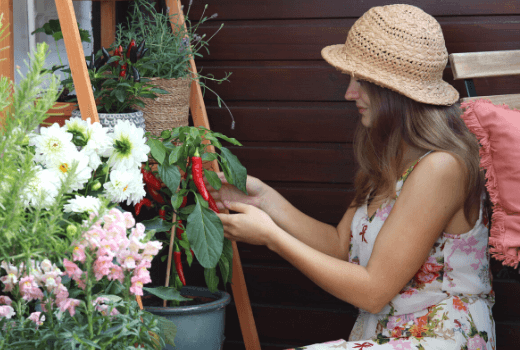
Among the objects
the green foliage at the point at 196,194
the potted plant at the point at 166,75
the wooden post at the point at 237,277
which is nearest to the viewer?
the green foliage at the point at 196,194

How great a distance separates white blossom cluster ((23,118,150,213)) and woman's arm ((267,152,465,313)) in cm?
50

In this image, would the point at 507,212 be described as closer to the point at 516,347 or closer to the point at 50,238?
the point at 516,347

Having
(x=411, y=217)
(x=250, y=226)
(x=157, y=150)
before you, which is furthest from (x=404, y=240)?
(x=157, y=150)

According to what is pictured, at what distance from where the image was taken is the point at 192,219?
1214mm

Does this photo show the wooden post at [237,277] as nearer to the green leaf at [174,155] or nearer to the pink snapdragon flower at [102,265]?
the green leaf at [174,155]

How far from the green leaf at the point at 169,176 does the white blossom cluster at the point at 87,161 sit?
0.17 metres

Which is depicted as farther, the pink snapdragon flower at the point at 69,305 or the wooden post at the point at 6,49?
the wooden post at the point at 6,49

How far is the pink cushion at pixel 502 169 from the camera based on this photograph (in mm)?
1115

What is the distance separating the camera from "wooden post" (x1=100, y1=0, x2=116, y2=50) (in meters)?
1.73

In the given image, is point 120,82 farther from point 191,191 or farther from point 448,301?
point 448,301

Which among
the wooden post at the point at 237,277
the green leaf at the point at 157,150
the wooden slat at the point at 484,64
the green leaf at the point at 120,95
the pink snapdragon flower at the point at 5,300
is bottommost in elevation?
the wooden post at the point at 237,277

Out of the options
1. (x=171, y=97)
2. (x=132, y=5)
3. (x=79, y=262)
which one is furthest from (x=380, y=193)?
(x=132, y=5)

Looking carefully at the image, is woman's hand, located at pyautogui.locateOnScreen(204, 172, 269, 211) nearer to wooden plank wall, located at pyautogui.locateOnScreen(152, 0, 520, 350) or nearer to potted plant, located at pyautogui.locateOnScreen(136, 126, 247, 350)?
potted plant, located at pyautogui.locateOnScreen(136, 126, 247, 350)

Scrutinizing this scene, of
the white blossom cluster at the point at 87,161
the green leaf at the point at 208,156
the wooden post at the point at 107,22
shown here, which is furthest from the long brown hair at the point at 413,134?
the wooden post at the point at 107,22
